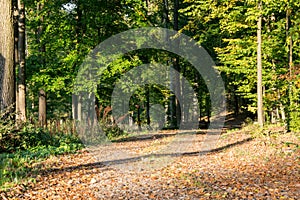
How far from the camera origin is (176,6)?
21.9 metres

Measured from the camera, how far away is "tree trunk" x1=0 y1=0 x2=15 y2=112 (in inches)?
420

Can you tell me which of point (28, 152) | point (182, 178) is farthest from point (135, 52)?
point (182, 178)

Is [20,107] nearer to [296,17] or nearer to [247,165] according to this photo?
[247,165]

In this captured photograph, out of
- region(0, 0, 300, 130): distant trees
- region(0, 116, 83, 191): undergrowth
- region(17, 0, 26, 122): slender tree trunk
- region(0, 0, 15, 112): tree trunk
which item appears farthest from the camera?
region(17, 0, 26, 122): slender tree trunk

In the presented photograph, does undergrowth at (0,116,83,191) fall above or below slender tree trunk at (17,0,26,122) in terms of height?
below

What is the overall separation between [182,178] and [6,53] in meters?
7.20

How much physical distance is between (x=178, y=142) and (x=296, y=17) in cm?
688

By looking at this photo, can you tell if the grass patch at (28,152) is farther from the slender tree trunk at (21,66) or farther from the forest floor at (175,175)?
the slender tree trunk at (21,66)

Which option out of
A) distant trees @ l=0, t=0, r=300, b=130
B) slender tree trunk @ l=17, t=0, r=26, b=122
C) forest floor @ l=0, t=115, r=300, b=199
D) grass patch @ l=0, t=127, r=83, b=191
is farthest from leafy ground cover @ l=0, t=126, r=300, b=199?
slender tree trunk @ l=17, t=0, r=26, b=122

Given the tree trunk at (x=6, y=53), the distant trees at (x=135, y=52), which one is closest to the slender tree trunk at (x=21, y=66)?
the distant trees at (x=135, y=52)

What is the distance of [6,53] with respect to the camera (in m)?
10.7

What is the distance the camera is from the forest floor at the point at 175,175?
6.00 meters

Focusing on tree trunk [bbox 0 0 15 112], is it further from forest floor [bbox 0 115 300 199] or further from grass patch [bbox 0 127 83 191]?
forest floor [bbox 0 115 300 199]

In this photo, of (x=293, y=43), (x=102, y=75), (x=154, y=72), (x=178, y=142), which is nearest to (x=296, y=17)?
(x=293, y=43)
